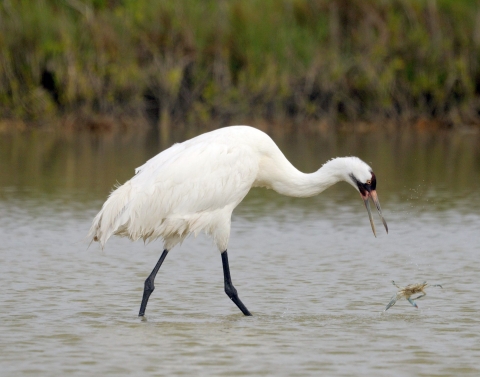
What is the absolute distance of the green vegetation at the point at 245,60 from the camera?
24891 mm

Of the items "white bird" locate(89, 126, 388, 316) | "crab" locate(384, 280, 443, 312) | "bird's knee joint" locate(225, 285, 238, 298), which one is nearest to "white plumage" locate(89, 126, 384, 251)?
"white bird" locate(89, 126, 388, 316)

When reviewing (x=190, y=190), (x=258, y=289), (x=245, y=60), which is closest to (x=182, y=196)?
(x=190, y=190)

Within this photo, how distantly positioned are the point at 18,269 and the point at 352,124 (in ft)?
57.4

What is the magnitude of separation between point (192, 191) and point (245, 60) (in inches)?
689

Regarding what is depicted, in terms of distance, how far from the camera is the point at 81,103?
82.6ft

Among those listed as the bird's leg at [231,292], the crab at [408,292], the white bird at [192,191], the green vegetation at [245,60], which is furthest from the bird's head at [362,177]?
the green vegetation at [245,60]

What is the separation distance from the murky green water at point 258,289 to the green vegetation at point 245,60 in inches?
367

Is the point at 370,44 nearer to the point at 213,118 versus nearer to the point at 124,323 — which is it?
the point at 213,118

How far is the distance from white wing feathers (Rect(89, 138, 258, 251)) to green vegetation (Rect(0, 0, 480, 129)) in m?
16.7

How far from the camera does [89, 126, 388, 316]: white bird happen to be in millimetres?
8086

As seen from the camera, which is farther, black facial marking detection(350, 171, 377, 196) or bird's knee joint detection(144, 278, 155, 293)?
black facial marking detection(350, 171, 377, 196)

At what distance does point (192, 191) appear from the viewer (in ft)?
26.8

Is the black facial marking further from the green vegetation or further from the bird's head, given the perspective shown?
the green vegetation

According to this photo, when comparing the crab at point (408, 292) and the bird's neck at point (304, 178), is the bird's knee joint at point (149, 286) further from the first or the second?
the crab at point (408, 292)
